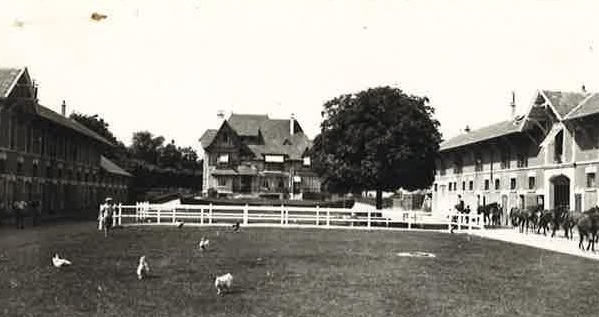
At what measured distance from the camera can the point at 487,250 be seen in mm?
20797

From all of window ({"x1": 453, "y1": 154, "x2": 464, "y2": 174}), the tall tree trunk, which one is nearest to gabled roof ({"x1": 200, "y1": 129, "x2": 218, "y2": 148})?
window ({"x1": 453, "y1": 154, "x2": 464, "y2": 174})

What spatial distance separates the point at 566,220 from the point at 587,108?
648 centimetres

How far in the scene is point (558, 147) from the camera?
114ft

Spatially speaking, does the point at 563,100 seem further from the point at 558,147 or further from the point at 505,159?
the point at 505,159

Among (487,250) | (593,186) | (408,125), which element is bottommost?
(487,250)

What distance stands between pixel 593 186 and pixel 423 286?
819 inches

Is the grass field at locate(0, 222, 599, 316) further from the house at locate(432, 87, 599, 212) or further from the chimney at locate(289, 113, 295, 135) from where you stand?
the chimney at locate(289, 113, 295, 135)

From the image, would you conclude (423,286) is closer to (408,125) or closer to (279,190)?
(408,125)

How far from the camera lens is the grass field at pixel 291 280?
32.7 feet

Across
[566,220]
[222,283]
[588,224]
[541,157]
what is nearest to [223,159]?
[541,157]

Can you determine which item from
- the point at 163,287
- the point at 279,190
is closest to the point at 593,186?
the point at 163,287

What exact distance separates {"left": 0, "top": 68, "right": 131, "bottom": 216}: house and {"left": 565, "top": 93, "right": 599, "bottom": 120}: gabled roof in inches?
1122

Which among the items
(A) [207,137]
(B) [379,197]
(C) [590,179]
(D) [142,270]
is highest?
(A) [207,137]

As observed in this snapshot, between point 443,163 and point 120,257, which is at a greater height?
point 443,163
